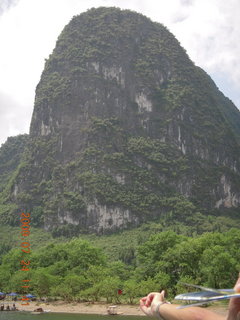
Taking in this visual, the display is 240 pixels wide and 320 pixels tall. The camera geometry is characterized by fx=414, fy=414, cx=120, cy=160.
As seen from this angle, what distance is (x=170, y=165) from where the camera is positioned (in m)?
153

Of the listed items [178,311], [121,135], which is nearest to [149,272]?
[178,311]

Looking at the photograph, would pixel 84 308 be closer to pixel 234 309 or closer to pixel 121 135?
pixel 234 309

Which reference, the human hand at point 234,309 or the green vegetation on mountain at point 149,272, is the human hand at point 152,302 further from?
the green vegetation on mountain at point 149,272

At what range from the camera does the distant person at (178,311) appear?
6.36 ft

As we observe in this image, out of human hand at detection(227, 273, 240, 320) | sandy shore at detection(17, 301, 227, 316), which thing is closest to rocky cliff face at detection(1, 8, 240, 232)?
sandy shore at detection(17, 301, 227, 316)

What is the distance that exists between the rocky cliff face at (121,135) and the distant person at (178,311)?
131 metres

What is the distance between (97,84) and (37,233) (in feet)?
213

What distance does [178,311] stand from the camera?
225 cm

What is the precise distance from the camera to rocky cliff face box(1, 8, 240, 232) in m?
138

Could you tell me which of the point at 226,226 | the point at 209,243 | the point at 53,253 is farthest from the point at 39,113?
the point at 209,243

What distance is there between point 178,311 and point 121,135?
501 feet

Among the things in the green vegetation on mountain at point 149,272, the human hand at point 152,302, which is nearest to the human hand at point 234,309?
the human hand at point 152,302

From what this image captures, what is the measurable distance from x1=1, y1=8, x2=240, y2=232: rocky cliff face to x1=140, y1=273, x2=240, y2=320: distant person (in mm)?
130750

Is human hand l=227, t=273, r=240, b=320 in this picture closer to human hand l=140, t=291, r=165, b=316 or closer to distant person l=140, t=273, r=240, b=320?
distant person l=140, t=273, r=240, b=320
